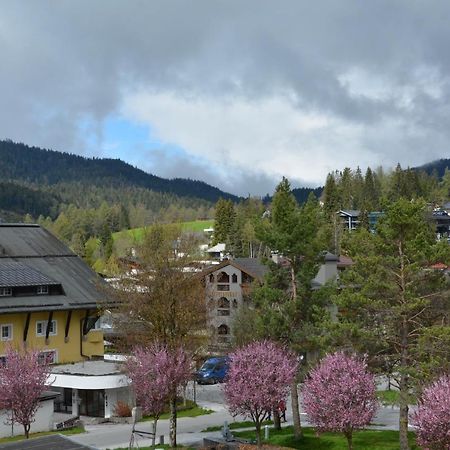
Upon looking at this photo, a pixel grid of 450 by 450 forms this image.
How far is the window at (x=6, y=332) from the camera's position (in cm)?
4209

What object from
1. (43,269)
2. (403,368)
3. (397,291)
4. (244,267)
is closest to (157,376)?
(403,368)

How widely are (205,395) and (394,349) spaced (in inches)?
797

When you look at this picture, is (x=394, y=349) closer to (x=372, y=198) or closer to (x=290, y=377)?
(x=290, y=377)

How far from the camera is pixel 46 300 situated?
44.4 metres

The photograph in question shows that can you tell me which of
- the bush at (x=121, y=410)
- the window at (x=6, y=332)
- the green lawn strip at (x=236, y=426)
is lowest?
the green lawn strip at (x=236, y=426)

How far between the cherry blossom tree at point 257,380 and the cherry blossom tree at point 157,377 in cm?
222

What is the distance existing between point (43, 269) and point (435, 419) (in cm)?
3188

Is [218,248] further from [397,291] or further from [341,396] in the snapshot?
[341,396]

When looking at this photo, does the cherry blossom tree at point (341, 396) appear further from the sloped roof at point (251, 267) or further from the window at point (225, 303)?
the sloped roof at point (251, 267)

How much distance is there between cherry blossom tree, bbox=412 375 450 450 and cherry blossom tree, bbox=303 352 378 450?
9.98 ft

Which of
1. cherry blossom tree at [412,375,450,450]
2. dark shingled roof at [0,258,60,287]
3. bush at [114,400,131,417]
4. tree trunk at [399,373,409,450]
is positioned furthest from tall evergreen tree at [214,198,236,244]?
cherry blossom tree at [412,375,450,450]

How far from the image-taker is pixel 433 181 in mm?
186000

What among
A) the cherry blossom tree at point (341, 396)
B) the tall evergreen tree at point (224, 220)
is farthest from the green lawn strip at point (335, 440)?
the tall evergreen tree at point (224, 220)

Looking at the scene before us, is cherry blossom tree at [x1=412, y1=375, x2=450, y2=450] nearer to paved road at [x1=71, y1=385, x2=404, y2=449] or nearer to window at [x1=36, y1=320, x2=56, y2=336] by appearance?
paved road at [x1=71, y1=385, x2=404, y2=449]
